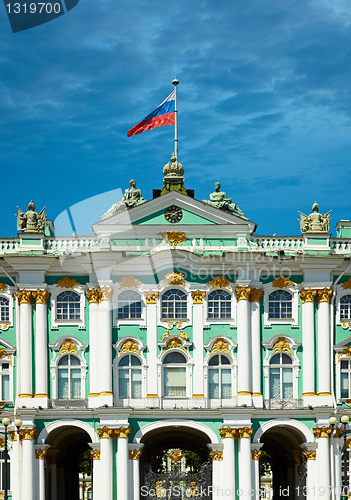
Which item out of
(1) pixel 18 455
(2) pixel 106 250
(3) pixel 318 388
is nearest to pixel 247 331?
(3) pixel 318 388

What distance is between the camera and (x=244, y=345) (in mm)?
67250

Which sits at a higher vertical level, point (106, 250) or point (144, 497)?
point (106, 250)

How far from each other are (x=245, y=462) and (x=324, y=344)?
27.8 feet

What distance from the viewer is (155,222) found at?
226 feet

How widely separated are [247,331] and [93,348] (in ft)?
30.1

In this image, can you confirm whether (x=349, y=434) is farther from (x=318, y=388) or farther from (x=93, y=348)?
(x=93, y=348)

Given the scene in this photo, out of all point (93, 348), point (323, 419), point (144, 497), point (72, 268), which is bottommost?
point (144, 497)

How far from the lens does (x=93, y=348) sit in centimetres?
6775

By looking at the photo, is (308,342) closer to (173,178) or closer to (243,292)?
(243,292)

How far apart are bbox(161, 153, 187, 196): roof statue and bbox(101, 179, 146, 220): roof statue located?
1582 millimetres

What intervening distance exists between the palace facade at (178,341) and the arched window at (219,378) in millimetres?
84

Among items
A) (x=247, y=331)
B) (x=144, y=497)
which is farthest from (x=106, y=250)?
(x=144, y=497)

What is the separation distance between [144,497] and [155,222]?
640 inches

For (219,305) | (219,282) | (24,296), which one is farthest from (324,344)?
(24,296)
